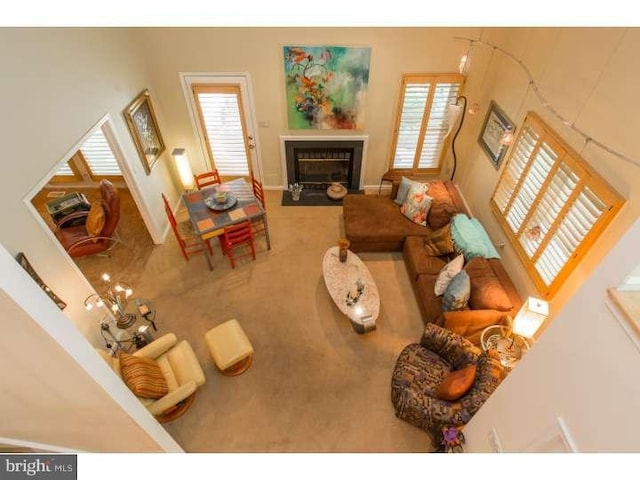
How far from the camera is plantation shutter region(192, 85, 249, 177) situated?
5266mm

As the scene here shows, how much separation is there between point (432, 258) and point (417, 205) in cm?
84

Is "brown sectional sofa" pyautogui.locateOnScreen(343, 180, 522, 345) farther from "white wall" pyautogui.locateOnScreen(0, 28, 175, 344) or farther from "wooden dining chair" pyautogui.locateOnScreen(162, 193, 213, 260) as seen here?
"white wall" pyautogui.locateOnScreen(0, 28, 175, 344)

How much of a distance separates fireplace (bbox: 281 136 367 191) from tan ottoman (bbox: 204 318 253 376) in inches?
124

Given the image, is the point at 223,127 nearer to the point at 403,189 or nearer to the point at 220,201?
the point at 220,201

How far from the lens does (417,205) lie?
498 cm

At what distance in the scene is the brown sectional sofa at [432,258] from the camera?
12.1 ft

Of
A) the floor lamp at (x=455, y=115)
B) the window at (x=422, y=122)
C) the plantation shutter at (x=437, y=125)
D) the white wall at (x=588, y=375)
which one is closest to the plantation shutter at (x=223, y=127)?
the window at (x=422, y=122)

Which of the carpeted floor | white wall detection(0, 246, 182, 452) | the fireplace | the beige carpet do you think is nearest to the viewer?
white wall detection(0, 246, 182, 452)

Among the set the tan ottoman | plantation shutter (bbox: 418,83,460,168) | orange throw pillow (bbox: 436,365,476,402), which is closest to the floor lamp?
plantation shutter (bbox: 418,83,460,168)

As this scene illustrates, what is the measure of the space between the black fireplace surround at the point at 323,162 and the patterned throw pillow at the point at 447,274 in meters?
2.65

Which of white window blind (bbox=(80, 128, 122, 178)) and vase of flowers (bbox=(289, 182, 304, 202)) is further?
vase of flowers (bbox=(289, 182, 304, 202))

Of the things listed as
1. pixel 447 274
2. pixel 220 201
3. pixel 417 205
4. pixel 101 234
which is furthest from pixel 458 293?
pixel 101 234

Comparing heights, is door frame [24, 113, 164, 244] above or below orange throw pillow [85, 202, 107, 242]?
above

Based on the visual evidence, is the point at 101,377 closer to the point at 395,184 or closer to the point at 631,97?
the point at 631,97
